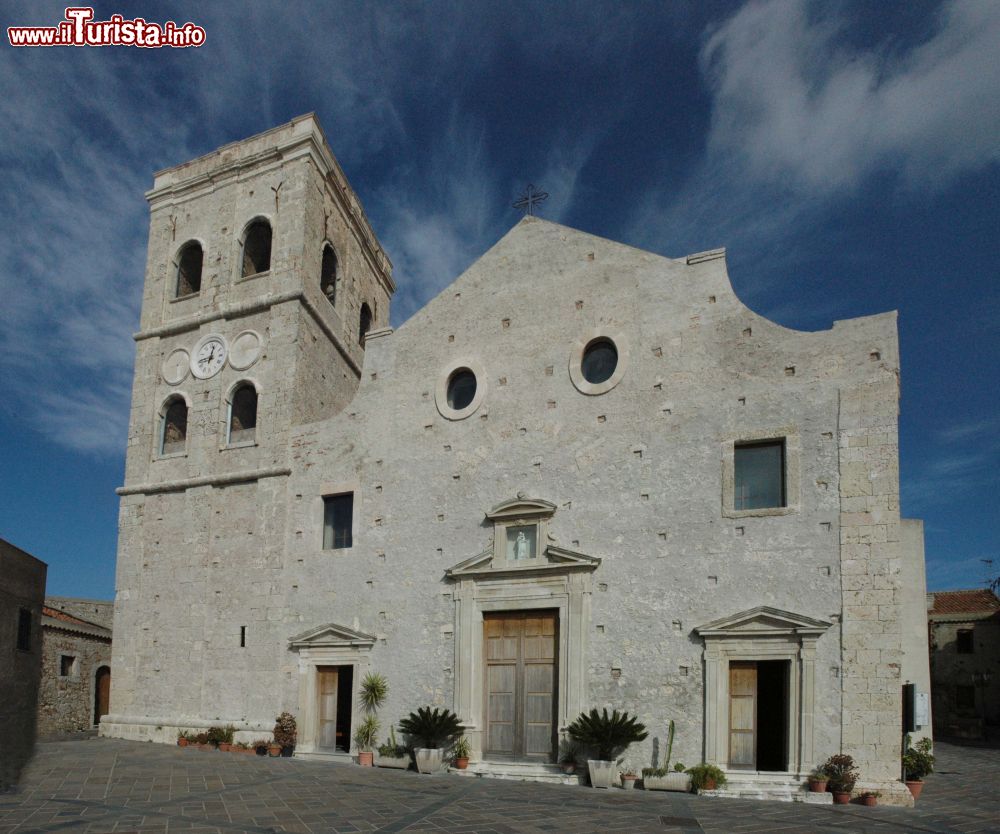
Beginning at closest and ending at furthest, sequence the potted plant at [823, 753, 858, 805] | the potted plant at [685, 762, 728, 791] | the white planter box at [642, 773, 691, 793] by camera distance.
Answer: the potted plant at [823, 753, 858, 805] < the potted plant at [685, 762, 728, 791] < the white planter box at [642, 773, 691, 793]

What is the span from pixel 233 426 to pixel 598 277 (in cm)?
993

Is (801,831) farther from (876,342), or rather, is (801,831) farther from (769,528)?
(876,342)

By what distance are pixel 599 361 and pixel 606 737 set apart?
23.0ft

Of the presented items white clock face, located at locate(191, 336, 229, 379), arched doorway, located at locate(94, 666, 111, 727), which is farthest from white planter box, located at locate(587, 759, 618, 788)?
arched doorway, located at locate(94, 666, 111, 727)

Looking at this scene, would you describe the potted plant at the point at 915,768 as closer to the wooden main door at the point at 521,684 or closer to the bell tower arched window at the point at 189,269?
the wooden main door at the point at 521,684

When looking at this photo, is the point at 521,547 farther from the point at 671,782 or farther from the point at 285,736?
the point at 285,736

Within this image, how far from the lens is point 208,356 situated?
2095 centimetres

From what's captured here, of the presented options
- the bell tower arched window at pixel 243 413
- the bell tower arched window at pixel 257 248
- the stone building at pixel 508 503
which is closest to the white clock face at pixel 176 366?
the stone building at pixel 508 503

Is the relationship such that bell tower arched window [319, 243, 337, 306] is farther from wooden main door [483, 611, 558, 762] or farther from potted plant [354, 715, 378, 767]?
potted plant [354, 715, 378, 767]

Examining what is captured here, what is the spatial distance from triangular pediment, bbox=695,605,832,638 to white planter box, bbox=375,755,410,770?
6.05 m

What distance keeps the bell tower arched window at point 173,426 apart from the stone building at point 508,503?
91mm

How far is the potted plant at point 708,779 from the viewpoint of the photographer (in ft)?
42.8

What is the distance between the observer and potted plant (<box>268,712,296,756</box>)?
55.4ft

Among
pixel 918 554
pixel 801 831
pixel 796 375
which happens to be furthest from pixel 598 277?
pixel 801 831
